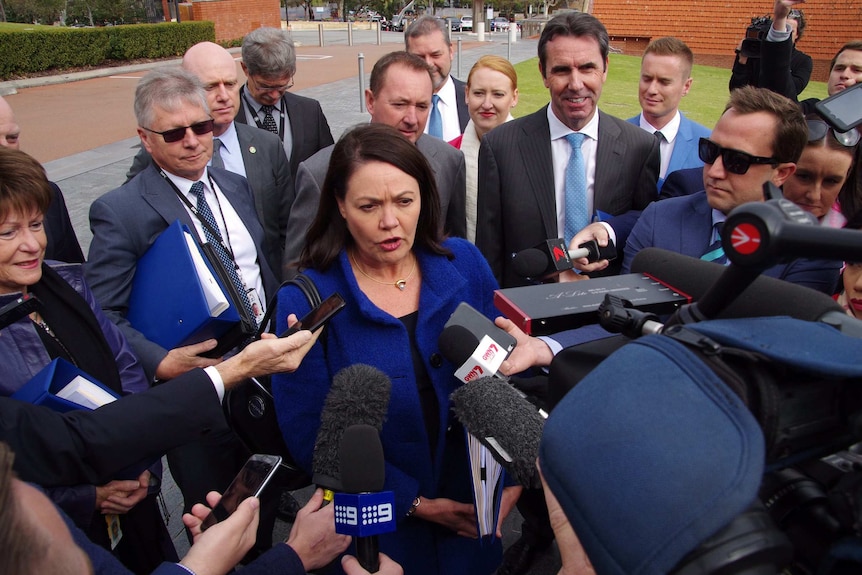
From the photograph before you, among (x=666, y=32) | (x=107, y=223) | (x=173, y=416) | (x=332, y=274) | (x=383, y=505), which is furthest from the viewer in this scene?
(x=666, y=32)

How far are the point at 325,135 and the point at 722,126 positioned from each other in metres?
3.34

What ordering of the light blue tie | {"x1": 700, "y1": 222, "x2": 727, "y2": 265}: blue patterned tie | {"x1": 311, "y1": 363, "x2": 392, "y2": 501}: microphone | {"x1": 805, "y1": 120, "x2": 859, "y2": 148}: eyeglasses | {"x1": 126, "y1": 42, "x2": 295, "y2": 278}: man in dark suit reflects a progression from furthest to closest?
the light blue tie
{"x1": 126, "y1": 42, "x2": 295, "y2": 278}: man in dark suit
{"x1": 805, "y1": 120, "x2": 859, "y2": 148}: eyeglasses
{"x1": 700, "y1": 222, "x2": 727, "y2": 265}: blue patterned tie
{"x1": 311, "y1": 363, "x2": 392, "y2": 501}: microphone

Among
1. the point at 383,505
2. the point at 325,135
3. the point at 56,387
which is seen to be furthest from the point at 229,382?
the point at 325,135

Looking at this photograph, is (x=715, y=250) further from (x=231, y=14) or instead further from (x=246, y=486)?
(x=231, y=14)

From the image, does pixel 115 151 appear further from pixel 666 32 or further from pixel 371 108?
pixel 666 32

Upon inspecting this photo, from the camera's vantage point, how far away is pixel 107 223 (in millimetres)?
2795

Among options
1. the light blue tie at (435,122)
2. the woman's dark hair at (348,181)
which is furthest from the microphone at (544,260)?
the light blue tie at (435,122)

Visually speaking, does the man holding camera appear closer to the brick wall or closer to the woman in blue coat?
the woman in blue coat

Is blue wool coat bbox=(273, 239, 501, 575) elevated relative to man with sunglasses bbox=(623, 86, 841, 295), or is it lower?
lower

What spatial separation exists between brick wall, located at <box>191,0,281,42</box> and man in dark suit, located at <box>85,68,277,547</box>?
29.6m

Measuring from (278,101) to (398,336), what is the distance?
10.3ft

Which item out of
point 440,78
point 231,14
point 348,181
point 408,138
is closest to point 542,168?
point 408,138

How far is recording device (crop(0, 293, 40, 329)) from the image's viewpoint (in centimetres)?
199

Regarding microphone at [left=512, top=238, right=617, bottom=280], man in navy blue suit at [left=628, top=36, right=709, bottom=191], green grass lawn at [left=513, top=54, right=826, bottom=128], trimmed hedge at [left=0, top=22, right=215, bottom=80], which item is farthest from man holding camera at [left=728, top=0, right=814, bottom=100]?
trimmed hedge at [left=0, top=22, right=215, bottom=80]
